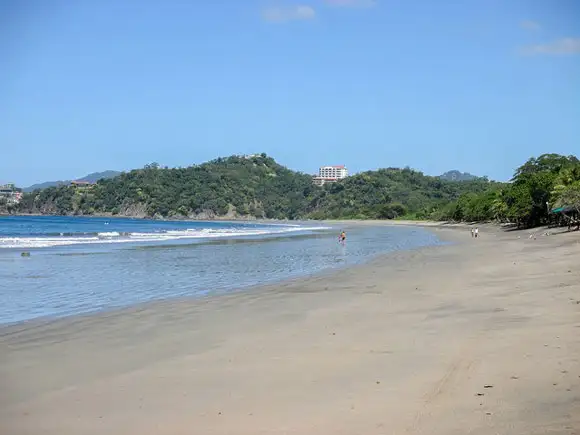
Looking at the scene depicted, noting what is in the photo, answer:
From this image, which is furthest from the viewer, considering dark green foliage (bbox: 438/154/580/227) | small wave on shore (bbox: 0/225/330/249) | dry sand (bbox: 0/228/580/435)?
dark green foliage (bbox: 438/154/580/227)

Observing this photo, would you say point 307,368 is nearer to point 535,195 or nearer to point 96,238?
point 535,195

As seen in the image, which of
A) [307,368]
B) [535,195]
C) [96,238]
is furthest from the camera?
[96,238]

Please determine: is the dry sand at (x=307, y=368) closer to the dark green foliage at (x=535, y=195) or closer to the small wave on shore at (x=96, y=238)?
the small wave on shore at (x=96, y=238)

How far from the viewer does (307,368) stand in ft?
26.6

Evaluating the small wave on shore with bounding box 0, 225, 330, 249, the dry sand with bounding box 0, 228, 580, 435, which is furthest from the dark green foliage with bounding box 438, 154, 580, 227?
the dry sand with bounding box 0, 228, 580, 435

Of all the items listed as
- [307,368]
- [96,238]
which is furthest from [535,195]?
[307,368]

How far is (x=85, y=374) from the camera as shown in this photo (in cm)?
821

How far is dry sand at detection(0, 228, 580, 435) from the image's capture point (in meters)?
6.00

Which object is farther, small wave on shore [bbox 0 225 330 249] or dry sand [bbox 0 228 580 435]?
small wave on shore [bbox 0 225 330 249]

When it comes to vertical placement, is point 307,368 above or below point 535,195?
below

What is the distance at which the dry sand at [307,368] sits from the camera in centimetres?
600

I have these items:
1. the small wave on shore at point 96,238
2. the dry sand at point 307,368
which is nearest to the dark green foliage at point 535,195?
the small wave on shore at point 96,238

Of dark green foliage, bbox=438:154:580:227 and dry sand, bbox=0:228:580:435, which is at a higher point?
dark green foliage, bbox=438:154:580:227

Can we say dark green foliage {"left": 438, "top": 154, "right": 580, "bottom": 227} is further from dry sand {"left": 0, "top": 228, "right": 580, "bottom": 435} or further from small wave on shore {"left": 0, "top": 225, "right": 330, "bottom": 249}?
dry sand {"left": 0, "top": 228, "right": 580, "bottom": 435}
